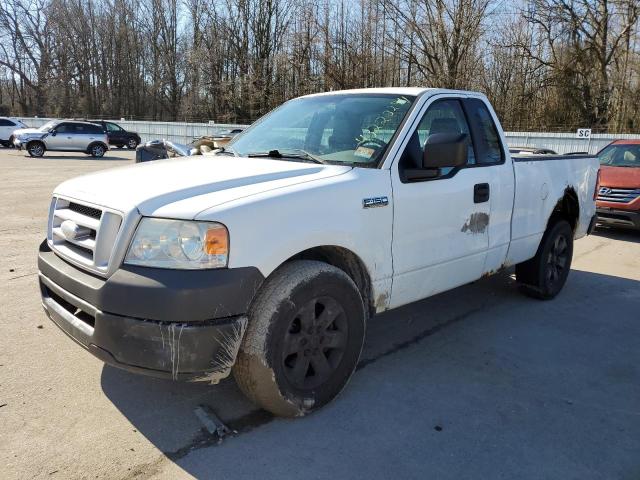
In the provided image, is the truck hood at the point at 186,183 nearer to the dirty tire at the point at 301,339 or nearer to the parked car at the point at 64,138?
→ the dirty tire at the point at 301,339

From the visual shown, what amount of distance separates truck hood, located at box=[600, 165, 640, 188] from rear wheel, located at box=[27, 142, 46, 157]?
73.8 ft

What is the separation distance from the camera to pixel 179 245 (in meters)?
2.59

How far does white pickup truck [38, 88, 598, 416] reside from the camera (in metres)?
2.57

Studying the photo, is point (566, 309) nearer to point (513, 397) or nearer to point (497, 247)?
point (497, 247)

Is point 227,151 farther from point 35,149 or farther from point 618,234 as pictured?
point 35,149

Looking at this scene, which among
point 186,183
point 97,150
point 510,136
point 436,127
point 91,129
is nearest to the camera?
point 186,183

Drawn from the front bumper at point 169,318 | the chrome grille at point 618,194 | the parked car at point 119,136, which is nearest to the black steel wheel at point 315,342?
the front bumper at point 169,318

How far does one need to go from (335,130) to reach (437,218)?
974 mm

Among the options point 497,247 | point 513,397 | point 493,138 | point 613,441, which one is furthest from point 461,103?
point 613,441

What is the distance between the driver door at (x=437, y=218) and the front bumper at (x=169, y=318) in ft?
4.04

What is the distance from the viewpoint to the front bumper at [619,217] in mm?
9055

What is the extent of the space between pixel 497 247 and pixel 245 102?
38272mm

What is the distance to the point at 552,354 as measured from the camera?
421 centimetres

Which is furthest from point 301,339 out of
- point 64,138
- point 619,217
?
point 64,138
